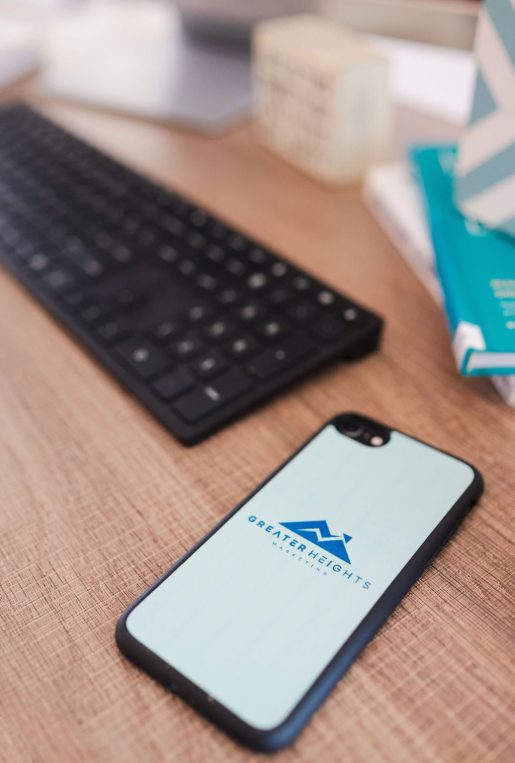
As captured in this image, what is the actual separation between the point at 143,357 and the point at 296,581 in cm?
16

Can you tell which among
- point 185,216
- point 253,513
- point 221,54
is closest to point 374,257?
point 185,216

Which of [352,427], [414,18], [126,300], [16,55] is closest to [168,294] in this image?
[126,300]

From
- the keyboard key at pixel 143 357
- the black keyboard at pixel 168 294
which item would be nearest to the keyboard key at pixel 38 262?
the black keyboard at pixel 168 294

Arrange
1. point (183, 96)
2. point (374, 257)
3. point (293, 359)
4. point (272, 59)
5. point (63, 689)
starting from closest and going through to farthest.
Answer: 1. point (63, 689)
2. point (293, 359)
3. point (374, 257)
4. point (272, 59)
5. point (183, 96)

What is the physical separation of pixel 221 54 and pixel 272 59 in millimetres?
245

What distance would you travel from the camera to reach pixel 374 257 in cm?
48

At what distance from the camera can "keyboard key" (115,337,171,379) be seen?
0.35 metres

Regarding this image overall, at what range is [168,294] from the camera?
16.5 inches

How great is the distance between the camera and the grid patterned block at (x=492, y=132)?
38 centimetres

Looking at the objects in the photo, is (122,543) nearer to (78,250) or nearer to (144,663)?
(144,663)

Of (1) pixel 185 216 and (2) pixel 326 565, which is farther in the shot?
(1) pixel 185 216

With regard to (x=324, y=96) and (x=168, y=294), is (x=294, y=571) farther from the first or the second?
(x=324, y=96)

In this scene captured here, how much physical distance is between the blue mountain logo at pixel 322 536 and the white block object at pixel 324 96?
383mm

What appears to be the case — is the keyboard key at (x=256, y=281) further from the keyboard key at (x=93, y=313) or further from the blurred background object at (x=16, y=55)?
the blurred background object at (x=16, y=55)
